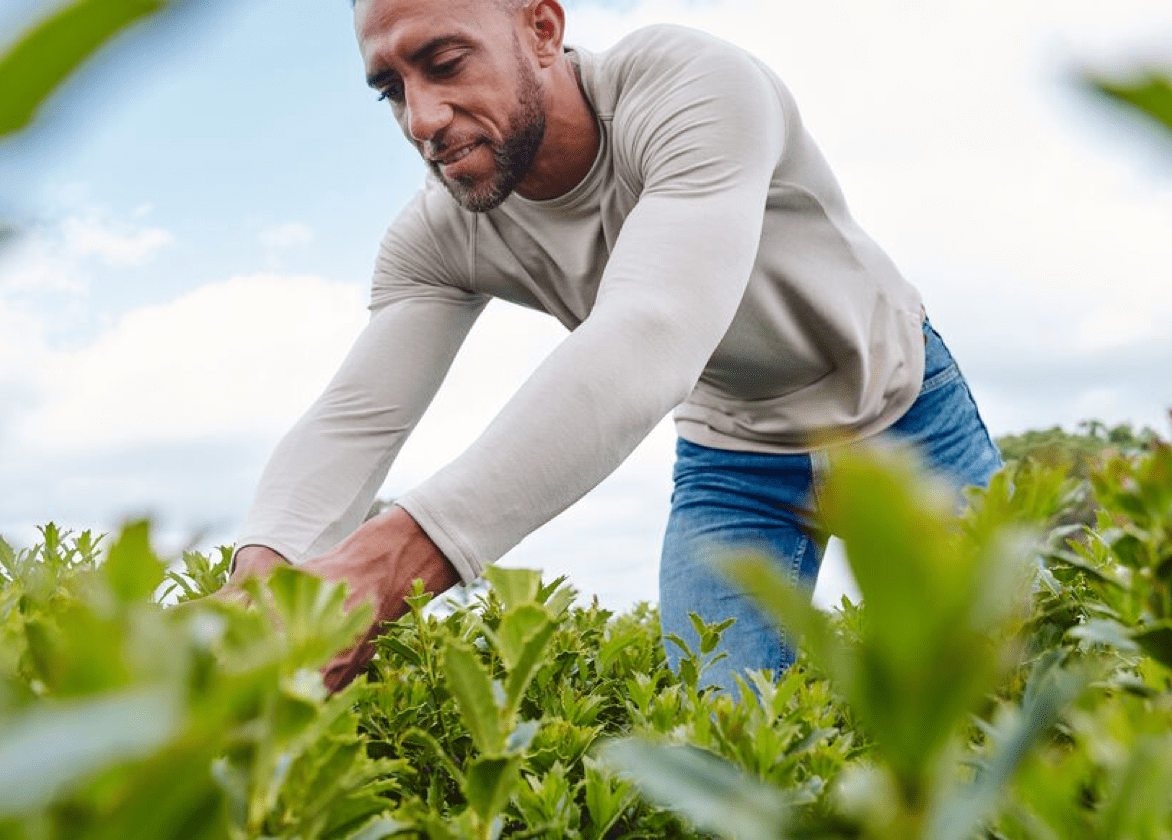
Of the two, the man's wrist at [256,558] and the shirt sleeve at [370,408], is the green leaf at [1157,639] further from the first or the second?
the shirt sleeve at [370,408]

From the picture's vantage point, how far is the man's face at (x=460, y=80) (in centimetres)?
326

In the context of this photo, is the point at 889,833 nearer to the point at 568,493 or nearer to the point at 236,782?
the point at 236,782

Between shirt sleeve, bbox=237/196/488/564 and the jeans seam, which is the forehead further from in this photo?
the jeans seam

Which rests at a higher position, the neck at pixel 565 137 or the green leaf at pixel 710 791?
the neck at pixel 565 137

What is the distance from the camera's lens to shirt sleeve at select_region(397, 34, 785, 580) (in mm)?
2090

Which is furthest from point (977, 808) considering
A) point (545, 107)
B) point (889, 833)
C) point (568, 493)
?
point (545, 107)

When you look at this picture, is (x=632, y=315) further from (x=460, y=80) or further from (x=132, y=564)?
(x=132, y=564)

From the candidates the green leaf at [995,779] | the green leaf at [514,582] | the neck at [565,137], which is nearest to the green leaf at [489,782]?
the green leaf at [514,582]

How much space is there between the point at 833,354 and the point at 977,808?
138 inches

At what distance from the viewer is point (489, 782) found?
772mm

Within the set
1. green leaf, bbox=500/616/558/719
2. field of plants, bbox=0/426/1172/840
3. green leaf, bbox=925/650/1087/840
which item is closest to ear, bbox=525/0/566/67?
field of plants, bbox=0/426/1172/840

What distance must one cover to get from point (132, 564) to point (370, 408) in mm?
3110

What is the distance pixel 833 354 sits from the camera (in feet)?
12.8

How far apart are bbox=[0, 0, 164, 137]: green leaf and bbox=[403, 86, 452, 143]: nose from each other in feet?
10.1
